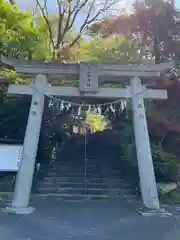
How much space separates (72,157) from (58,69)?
235 inches

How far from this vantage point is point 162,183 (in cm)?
1177

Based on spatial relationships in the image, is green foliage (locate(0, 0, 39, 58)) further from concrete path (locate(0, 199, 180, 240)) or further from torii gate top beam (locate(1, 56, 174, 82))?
concrete path (locate(0, 199, 180, 240))

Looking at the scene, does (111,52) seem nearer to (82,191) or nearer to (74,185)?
(74,185)

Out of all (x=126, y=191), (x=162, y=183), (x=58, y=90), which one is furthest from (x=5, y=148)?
(x=162, y=183)

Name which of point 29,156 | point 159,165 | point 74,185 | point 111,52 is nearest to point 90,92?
point 29,156

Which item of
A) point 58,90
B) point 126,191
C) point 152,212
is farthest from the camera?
point 126,191

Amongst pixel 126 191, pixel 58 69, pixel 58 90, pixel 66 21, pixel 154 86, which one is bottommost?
pixel 126 191

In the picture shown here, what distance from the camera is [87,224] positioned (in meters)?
7.36

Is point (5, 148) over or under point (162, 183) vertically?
over

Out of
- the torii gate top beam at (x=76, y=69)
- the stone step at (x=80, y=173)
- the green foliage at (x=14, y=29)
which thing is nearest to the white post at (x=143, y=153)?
the torii gate top beam at (x=76, y=69)

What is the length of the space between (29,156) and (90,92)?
2668 mm

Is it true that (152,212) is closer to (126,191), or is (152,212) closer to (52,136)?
(126,191)

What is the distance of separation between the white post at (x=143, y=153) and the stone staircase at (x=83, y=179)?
1726 mm

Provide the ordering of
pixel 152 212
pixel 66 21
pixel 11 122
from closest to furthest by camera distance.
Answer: pixel 152 212, pixel 11 122, pixel 66 21
